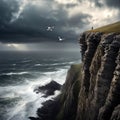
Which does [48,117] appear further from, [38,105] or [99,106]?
[99,106]

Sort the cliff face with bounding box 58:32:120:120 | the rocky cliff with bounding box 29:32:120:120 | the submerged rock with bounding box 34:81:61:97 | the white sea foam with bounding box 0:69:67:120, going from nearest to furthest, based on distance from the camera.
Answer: the cliff face with bounding box 58:32:120:120
the rocky cliff with bounding box 29:32:120:120
the white sea foam with bounding box 0:69:67:120
the submerged rock with bounding box 34:81:61:97

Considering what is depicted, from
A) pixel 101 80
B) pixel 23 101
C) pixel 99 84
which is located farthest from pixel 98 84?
pixel 23 101

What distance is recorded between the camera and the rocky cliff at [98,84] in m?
35.8

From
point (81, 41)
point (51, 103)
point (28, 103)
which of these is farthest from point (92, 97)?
point (28, 103)

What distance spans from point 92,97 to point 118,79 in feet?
40.4

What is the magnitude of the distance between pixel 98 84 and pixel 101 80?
1.07m

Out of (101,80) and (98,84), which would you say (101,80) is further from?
(98,84)

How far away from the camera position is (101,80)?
1585 inches

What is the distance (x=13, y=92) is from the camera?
310 feet

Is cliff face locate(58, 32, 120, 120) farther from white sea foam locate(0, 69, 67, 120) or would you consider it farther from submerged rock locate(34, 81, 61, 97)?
submerged rock locate(34, 81, 61, 97)

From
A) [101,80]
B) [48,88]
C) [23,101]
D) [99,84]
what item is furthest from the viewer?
[48,88]

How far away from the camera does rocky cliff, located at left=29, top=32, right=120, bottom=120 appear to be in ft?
118

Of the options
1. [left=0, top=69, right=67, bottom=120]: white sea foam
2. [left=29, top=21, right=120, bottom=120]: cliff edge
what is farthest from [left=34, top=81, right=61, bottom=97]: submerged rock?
[left=29, top=21, right=120, bottom=120]: cliff edge

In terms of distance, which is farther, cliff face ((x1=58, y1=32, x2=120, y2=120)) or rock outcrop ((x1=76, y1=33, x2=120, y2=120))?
rock outcrop ((x1=76, y1=33, x2=120, y2=120))
